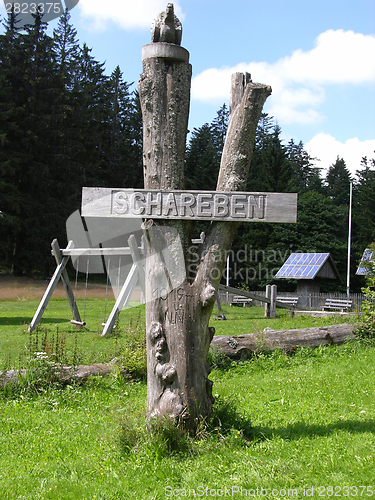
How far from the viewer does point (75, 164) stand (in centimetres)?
4075

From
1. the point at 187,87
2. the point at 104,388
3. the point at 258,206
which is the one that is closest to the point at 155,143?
the point at 187,87

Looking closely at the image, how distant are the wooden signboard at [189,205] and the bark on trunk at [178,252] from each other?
0.14 meters

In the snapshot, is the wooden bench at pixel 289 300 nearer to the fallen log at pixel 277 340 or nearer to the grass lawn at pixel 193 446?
the fallen log at pixel 277 340

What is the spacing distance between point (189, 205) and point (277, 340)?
6391 millimetres

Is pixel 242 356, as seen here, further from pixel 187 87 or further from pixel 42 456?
pixel 187 87

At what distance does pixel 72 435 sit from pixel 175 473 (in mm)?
1837

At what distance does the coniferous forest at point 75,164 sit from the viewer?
37.1 metres

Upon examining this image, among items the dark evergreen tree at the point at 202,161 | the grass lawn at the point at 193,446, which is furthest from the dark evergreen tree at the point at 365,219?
the grass lawn at the point at 193,446

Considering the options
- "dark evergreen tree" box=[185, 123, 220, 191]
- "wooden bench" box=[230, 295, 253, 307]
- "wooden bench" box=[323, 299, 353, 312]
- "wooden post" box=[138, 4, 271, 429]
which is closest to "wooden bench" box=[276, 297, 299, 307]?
"wooden bench" box=[230, 295, 253, 307]

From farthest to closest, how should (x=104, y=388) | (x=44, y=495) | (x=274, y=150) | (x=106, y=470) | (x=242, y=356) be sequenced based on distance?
(x=274, y=150) → (x=242, y=356) → (x=104, y=388) → (x=106, y=470) → (x=44, y=495)

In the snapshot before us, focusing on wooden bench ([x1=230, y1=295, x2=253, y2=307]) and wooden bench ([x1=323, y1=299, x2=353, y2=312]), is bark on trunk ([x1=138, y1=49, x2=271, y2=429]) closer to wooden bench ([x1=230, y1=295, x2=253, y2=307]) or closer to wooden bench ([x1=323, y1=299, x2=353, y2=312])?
wooden bench ([x1=323, y1=299, x2=353, y2=312])

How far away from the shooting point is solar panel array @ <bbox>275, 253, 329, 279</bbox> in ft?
94.3

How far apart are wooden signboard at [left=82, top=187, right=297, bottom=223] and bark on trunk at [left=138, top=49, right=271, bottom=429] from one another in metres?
0.14

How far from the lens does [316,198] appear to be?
1778 inches
